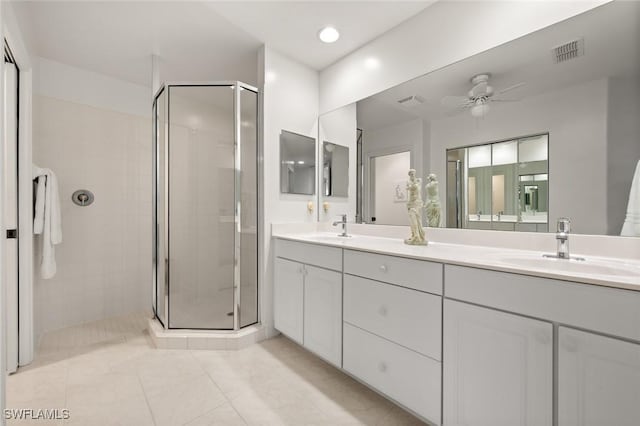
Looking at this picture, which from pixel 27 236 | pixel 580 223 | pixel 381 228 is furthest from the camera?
pixel 381 228

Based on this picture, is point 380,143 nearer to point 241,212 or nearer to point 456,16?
point 456,16

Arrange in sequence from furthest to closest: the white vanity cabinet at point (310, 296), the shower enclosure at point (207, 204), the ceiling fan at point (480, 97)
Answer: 1. the shower enclosure at point (207, 204)
2. the white vanity cabinet at point (310, 296)
3. the ceiling fan at point (480, 97)

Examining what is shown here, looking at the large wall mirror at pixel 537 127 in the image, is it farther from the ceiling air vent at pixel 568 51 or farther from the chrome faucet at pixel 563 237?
the chrome faucet at pixel 563 237

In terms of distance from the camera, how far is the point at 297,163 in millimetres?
2477

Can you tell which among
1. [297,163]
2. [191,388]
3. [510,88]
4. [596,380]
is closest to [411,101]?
[510,88]

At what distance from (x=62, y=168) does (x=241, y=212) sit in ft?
5.50

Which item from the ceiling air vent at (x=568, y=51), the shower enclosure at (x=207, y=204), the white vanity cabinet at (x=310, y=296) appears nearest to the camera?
the ceiling air vent at (x=568, y=51)

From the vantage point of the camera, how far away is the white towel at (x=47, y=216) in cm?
209

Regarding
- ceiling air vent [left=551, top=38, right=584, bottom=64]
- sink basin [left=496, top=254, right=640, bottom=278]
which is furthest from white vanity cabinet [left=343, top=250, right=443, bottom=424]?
ceiling air vent [left=551, top=38, right=584, bottom=64]

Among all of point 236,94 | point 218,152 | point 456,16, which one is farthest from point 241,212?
point 456,16

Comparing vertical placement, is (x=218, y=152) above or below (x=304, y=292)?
above

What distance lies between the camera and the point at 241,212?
7.32 feet

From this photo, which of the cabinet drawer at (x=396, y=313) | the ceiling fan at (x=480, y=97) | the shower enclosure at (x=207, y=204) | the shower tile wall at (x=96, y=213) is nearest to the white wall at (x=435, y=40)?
the ceiling fan at (x=480, y=97)

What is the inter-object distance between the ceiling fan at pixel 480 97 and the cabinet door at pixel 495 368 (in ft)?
3.78
